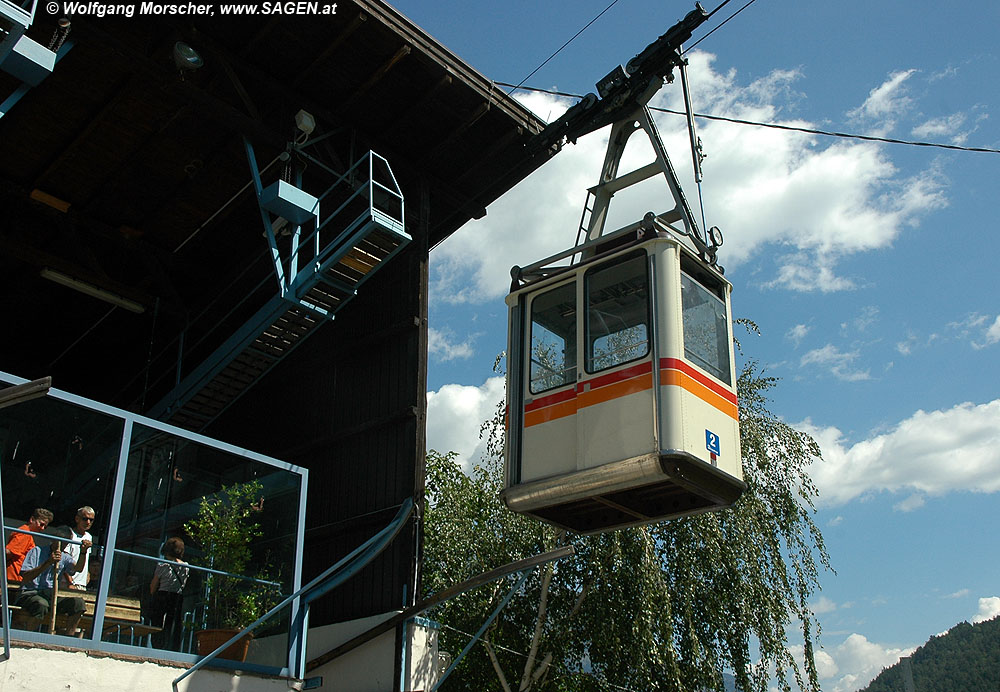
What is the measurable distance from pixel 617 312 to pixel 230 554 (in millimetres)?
4794

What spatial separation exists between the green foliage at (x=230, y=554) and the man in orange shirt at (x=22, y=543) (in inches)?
58.7

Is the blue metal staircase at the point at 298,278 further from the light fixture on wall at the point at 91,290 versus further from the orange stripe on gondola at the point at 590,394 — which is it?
the orange stripe on gondola at the point at 590,394

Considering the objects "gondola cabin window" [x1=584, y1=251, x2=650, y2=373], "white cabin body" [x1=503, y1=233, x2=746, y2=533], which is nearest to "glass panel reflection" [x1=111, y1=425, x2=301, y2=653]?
"white cabin body" [x1=503, y1=233, x2=746, y2=533]

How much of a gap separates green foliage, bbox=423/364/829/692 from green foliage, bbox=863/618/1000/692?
60048 millimetres

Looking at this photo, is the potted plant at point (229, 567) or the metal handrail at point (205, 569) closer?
the metal handrail at point (205, 569)

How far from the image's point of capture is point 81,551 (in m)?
8.80

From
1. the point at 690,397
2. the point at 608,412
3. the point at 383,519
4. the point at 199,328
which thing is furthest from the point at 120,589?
the point at 199,328

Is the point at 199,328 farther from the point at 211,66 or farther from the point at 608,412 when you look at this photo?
the point at 608,412

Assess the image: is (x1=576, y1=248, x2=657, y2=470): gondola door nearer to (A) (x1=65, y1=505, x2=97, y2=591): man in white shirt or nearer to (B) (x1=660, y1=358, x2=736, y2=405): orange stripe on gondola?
(B) (x1=660, y1=358, x2=736, y2=405): orange stripe on gondola

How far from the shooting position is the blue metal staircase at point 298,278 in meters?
12.0

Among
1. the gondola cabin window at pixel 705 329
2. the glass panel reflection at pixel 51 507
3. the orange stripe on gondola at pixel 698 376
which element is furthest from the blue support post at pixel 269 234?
the orange stripe on gondola at pixel 698 376

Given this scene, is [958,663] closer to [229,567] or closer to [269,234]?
[269,234]

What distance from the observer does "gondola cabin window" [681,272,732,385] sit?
9.23 metres

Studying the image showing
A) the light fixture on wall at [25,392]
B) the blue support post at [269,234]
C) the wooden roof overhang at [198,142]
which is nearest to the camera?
the light fixture on wall at [25,392]
